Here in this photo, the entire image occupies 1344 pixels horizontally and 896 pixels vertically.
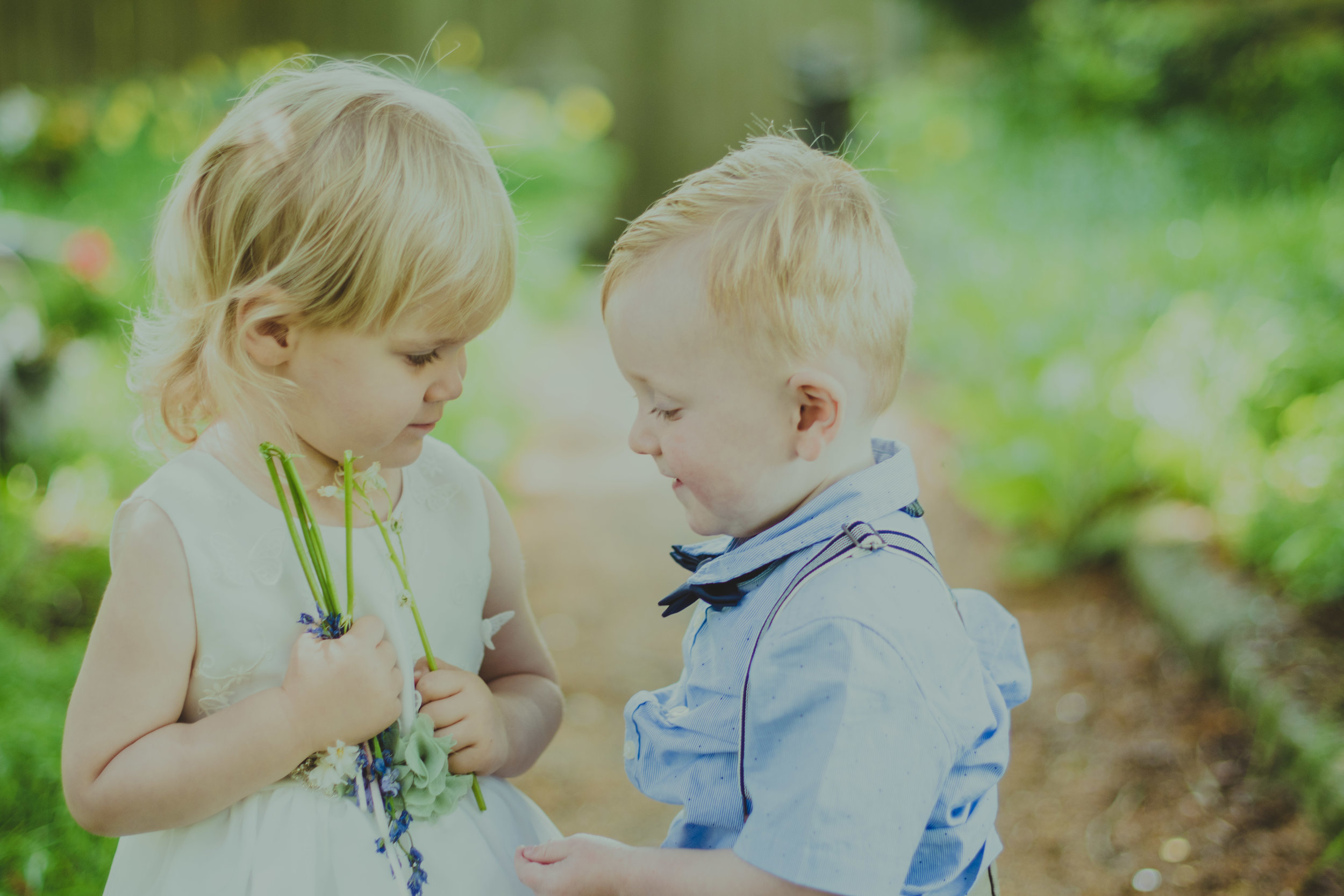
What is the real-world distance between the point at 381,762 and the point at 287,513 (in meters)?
0.32

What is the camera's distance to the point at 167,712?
121 centimetres

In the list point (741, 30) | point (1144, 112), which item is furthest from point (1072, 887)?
point (741, 30)

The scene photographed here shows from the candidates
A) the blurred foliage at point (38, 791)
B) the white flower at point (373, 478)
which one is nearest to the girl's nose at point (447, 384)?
the white flower at point (373, 478)

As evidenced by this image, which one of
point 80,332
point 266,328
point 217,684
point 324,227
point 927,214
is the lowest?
point 927,214

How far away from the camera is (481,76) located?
389 inches

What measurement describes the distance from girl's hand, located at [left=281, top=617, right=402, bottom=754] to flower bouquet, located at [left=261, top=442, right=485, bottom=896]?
0.08 ft

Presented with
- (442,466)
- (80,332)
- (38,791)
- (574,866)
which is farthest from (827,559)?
(80,332)

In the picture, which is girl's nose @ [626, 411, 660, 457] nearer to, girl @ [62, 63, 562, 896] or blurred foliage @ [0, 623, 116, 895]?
girl @ [62, 63, 562, 896]

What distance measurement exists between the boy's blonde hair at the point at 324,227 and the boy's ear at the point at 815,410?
0.44 metres

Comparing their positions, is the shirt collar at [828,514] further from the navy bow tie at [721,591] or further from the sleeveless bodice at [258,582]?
the sleeveless bodice at [258,582]

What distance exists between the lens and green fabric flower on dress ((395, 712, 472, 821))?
4.16 feet

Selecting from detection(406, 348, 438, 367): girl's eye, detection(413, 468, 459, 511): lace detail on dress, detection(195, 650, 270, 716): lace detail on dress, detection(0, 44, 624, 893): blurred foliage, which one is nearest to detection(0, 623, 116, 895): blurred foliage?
detection(0, 44, 624, 893): blurred foliage

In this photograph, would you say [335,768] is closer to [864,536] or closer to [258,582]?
[258,582]

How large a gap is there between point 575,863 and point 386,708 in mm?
284
